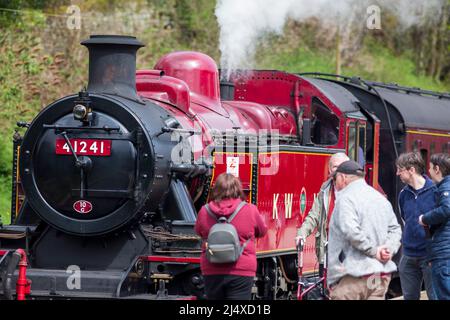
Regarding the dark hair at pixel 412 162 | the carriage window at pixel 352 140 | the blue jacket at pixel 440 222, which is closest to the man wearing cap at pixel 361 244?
the blue jacket at pixel 440 222

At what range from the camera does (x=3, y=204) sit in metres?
15.8

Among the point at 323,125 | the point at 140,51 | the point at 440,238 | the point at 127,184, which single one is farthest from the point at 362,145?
the point at 140,51

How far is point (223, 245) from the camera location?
700 cm

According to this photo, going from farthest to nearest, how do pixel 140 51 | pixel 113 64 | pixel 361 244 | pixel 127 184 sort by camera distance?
pixel 140 51 < pixel 113 64 < pixel 127 184 < pixel 361 244

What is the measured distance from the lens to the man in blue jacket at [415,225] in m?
8.47

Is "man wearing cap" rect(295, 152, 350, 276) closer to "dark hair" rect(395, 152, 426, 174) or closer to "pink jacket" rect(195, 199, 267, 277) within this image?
"dark hair" rect(395, 152, 426, 174)

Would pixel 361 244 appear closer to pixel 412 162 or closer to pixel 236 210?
pixel 236 210

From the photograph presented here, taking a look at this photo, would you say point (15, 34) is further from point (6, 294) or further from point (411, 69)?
point (411, 69)

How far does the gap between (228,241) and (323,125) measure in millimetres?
5320

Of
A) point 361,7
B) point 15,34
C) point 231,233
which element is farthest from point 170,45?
point 231,233

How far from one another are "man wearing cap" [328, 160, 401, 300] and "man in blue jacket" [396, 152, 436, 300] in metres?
1.64

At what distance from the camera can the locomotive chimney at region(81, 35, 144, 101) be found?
8781 mm

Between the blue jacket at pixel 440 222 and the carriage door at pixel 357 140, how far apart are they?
346cm
